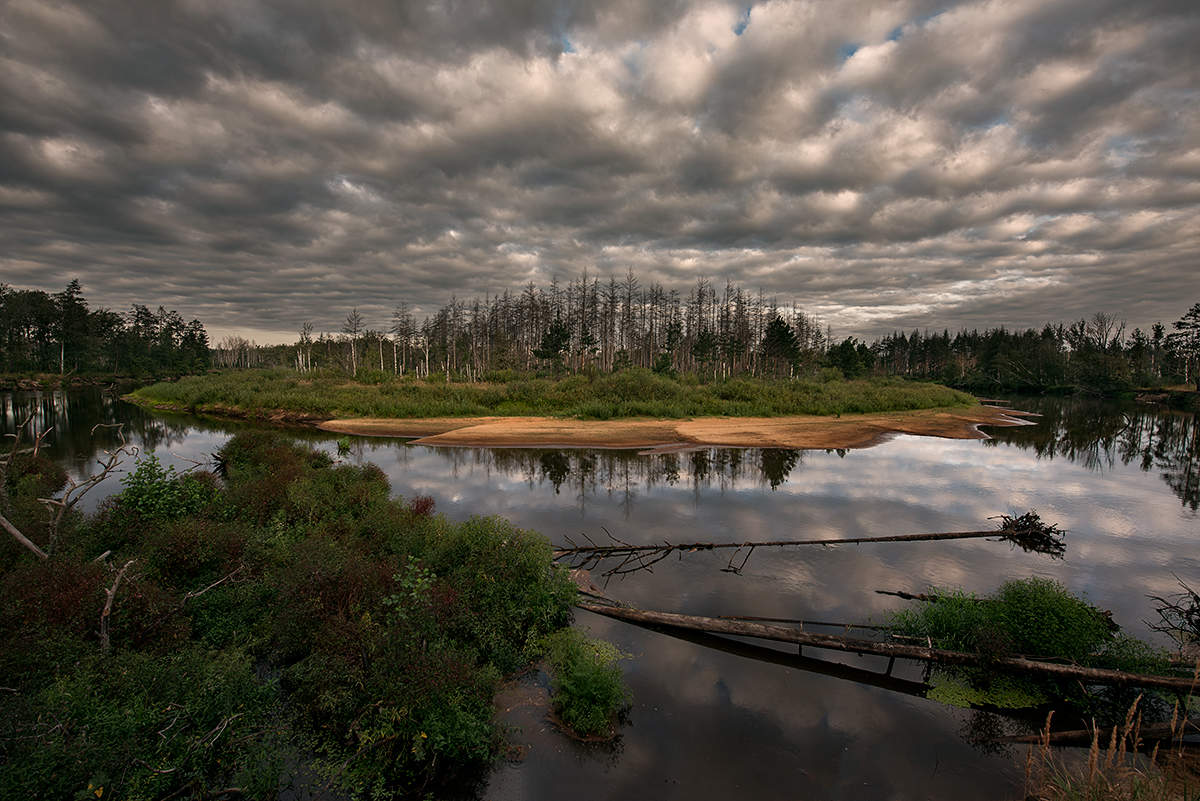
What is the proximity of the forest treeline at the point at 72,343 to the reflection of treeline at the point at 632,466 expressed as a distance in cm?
9357

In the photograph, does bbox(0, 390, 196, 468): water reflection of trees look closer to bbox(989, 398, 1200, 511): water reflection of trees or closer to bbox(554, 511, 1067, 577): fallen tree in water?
bbox(554, 511, 1067, 577): fallen tree in water

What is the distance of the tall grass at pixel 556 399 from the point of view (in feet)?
153

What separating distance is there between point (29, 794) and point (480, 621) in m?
5.77

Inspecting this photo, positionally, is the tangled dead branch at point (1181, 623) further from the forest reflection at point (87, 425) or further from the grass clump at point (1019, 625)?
the forest reflection at point (87, 425)

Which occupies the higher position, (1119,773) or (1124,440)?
(1119,773)

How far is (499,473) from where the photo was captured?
2544 cm

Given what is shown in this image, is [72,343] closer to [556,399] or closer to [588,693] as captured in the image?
[556,399]

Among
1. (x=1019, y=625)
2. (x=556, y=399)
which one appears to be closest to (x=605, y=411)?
(x=556, y=399)

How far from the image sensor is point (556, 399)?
163 ft

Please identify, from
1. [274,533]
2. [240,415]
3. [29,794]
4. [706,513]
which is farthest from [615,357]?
[29,794]

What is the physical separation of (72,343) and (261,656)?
122 m

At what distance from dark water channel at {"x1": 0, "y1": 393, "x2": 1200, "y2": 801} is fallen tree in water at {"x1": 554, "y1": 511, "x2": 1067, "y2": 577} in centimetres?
37

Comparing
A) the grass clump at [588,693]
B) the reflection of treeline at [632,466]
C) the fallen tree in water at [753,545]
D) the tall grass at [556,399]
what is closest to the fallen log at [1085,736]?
the grass clump at [588,693]

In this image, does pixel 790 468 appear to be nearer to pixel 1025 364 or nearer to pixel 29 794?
pixel 29 794
